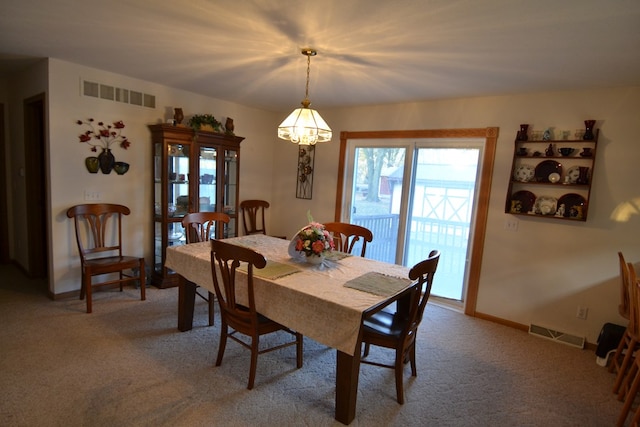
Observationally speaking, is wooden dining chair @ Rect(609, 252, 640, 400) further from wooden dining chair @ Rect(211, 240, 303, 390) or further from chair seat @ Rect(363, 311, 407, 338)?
wooden dining chair @ Rect(211, 240, 303, 390)

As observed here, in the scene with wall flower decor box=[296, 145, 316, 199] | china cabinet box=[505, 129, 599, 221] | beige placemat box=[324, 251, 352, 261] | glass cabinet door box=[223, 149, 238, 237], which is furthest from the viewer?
wall flower decor box=[296, 145, 316, 199]

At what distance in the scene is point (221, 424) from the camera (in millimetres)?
1908

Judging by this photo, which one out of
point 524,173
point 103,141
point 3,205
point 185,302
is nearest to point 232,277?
point 185,302

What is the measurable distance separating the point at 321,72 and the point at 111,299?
3117 mm

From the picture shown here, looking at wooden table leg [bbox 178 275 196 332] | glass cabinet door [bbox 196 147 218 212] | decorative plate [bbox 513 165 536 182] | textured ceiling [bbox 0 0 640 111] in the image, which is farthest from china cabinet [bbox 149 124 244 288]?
decorative plate [bbox 513 165 536 182]

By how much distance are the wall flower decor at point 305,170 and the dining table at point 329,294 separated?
234cm

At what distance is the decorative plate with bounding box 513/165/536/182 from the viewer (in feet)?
10.7

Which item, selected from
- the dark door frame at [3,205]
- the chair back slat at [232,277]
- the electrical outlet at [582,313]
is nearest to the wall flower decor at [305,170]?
the chair back slat at [232,277]

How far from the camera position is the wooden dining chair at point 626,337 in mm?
2268

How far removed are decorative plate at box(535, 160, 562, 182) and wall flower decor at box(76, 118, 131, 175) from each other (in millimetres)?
4255

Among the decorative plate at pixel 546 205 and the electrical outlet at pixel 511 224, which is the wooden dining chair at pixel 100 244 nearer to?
the electrical outlet at pixel 511 224

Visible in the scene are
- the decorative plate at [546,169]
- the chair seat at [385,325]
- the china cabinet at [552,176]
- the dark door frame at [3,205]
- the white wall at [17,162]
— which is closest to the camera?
the chair seat at [385,325]

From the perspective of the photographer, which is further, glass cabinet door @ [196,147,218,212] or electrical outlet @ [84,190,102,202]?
glass cabinet door @ [196,147,218,212]

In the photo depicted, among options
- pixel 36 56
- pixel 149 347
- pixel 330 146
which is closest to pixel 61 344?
pixel 149 347
